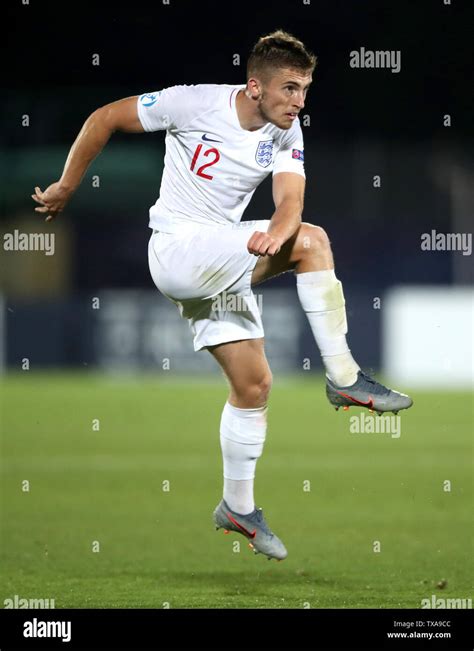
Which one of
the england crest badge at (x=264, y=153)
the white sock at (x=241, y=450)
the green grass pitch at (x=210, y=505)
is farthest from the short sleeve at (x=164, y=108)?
the green grass pitch at (x=210, y=505)

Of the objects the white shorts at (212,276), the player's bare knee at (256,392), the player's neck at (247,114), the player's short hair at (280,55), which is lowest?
the player's bare knee at (256,392)

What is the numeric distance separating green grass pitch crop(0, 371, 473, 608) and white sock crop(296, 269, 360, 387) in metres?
1.16

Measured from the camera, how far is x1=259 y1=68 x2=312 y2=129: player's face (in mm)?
5863

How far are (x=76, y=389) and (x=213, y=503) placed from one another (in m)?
9.12

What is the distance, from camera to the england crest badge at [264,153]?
20.1 ft

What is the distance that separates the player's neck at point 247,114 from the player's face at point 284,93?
0.13 m

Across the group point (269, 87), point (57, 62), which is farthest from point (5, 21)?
point (269, 87)

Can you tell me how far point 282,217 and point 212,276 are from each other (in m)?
0.48

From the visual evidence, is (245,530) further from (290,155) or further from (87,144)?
(87,144)

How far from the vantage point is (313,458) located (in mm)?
13023

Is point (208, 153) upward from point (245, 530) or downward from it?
upward

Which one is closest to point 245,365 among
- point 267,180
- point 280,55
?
point 280,55

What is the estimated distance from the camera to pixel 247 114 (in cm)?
607

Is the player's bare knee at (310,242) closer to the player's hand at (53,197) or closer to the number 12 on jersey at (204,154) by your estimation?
the number 12 on jersey at (204,154)
